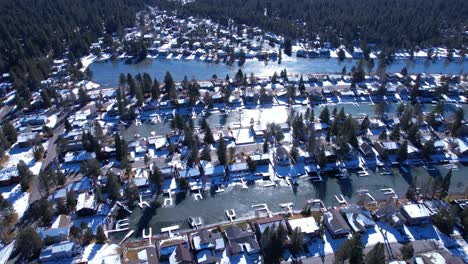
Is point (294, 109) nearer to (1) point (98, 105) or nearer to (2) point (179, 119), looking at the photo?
(2) point (179, 119)

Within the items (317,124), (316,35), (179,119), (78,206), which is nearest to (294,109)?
(317,124)

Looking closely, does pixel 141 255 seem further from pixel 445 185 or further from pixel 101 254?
pixel 445 185

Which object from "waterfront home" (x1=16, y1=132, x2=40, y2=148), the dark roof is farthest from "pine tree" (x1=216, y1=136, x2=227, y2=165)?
"waterfront home" (x1=16, y1=132, x2=40, y2=148)

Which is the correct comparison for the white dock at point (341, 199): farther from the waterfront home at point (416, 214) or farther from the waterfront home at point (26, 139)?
the waterfront home at point (26, 139)

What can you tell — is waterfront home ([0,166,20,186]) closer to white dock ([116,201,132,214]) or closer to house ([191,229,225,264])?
white dock ([116,201,132,214])

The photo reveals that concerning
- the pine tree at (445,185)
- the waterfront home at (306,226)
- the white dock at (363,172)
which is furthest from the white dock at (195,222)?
the pine tree at (445,185)

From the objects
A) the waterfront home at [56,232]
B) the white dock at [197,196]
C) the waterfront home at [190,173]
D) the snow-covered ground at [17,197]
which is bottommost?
the white dock at [197,196]
